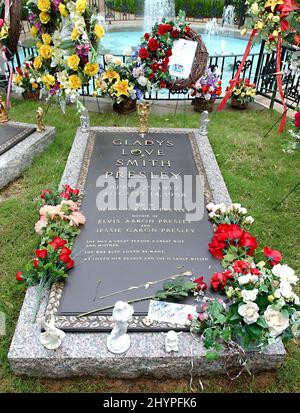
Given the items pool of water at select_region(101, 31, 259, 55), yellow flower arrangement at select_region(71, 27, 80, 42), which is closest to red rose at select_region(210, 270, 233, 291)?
yellow flower arrangement at select_region(71, 27, 80, 42)

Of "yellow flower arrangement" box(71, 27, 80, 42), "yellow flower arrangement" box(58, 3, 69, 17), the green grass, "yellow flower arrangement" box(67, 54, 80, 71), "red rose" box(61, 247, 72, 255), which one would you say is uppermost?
"yellow flower arrangement" box(58, 3, 69, 17)

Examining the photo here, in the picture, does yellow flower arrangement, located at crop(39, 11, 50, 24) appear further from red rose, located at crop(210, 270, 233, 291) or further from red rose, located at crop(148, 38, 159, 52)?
red rose, located at crop(210, 270, 233, 291)

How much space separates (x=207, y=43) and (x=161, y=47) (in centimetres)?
693

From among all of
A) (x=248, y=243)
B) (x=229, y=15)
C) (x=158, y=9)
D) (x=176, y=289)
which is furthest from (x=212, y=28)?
(x=176, y=289)

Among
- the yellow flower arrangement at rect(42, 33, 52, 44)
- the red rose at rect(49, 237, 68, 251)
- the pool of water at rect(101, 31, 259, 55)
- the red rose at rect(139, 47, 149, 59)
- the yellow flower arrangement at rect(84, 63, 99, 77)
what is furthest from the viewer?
the pool of water at rect(101, 31, 259, 55)

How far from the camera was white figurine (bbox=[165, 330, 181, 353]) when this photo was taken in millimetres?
2301

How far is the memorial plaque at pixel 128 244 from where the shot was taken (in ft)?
8.46

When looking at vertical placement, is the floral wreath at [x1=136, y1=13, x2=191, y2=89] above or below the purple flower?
below

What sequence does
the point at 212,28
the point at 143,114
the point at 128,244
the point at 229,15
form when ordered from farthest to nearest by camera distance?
the point at 229,15 → the point at 212,28 → the point at 143,114 → the point at 128,244

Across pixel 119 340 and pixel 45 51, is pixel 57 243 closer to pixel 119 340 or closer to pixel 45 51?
pixel 119 340

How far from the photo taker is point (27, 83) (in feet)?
21.0

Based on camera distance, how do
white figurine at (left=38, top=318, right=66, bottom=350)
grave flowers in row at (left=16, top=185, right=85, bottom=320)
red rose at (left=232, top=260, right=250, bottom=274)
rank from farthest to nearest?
grave flowers in row at (left=16, top=185, right=85, bottom=320)
red rose at (left=232, top=260, right=250, bottom=274)
white figurine at (left=38, top=318, right=66, bottom=350)

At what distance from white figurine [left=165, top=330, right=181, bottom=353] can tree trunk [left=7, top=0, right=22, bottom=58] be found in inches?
199

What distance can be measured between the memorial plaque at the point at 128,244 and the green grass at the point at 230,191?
0.45 meters
